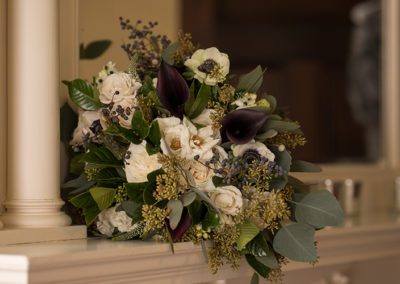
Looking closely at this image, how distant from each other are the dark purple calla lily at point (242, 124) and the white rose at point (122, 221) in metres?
0.24

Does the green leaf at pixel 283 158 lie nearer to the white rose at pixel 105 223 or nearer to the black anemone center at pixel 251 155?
the black anemone center at pixel 251 155

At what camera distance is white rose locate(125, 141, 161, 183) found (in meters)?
1.56

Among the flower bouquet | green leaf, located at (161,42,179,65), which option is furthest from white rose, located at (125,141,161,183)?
green leaf, located at (161,42,179,65)

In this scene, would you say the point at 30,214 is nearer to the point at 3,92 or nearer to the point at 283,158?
the point at 3,92

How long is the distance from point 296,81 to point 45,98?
1.47 metres

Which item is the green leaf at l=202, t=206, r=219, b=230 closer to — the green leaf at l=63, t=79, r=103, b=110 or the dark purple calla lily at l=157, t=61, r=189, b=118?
the dark purple calla lily at l=157, t=61, r=189, b=118

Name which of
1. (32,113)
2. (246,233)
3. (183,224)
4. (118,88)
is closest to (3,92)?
(32,113)

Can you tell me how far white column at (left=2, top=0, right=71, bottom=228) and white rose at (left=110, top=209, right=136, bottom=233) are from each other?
12 centimetres

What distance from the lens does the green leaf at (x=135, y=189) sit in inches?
61.4

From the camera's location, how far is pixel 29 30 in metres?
1.63

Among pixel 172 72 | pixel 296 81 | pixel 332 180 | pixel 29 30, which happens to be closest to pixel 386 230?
pixel 332 180

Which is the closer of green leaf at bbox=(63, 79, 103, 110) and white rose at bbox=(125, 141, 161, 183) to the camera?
white rose at bbox=(125, 141, 161, 183)

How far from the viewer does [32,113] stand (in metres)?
1.63

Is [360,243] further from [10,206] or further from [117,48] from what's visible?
[10,206]
